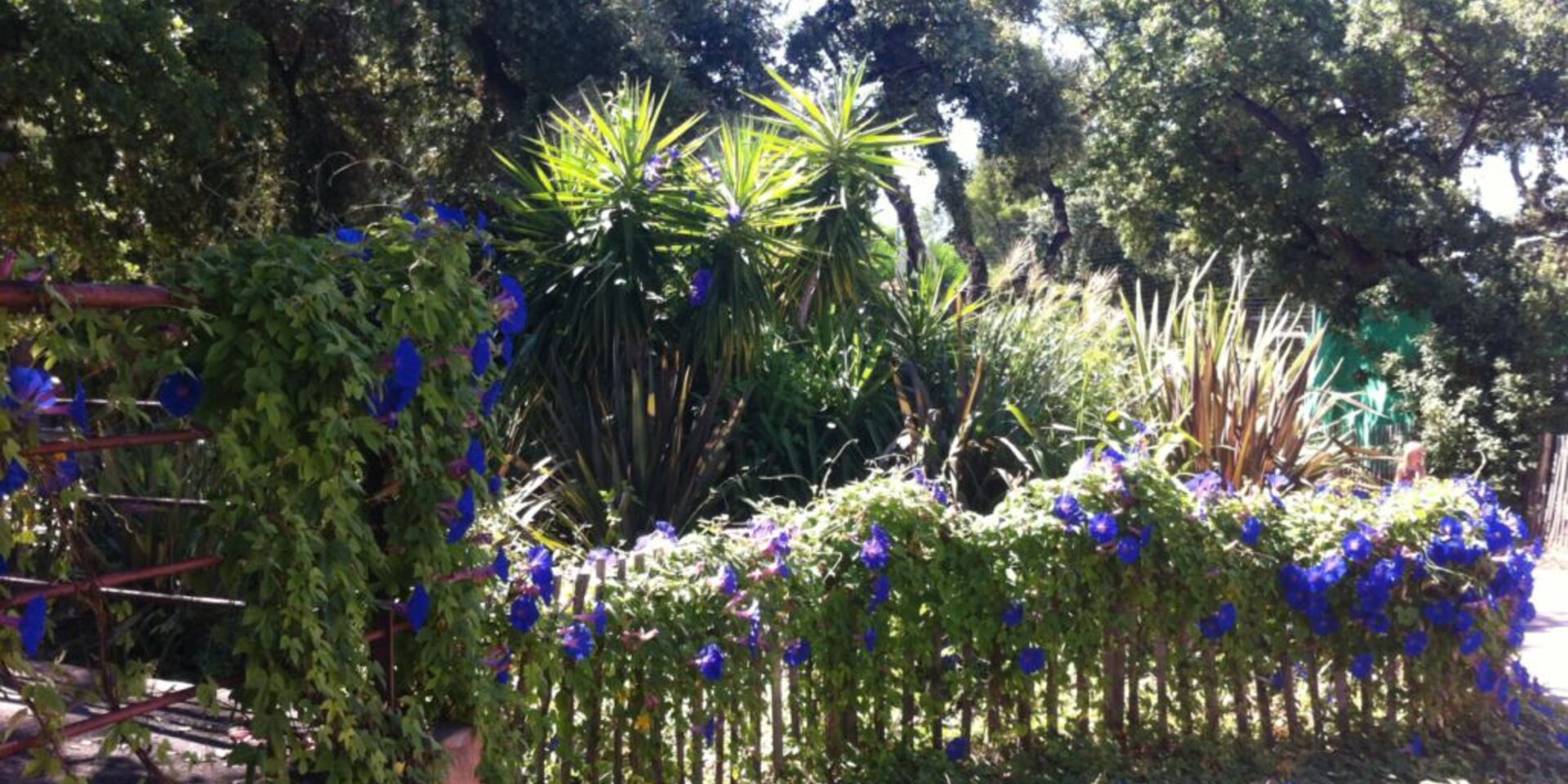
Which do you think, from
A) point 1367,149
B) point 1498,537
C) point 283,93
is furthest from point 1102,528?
point 1367,149

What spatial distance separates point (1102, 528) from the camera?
209 inches

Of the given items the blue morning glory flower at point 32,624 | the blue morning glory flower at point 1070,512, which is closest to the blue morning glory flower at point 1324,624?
the blue morning glory flower at point 1070,512

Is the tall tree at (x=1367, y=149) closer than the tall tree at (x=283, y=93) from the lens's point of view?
No

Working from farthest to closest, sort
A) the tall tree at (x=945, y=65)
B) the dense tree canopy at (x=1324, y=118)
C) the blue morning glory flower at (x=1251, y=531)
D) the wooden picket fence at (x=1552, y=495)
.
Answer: the tall tree at (x=945, y=65) < the dense tree canopy at (x=1324, y=118) < the wooden picket fence at (x=1552, y=495) < the blue morning glory flower at (x=1251, y=531)

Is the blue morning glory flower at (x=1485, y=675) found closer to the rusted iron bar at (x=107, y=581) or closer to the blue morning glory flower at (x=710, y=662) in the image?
the blue morning glory flower at (x=710, y=662)

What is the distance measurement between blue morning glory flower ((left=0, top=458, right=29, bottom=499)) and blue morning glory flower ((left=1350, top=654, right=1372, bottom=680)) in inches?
207

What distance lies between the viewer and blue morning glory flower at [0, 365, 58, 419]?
2.22 m

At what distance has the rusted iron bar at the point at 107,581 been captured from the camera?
2308 millimetres

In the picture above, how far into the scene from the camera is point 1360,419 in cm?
2144

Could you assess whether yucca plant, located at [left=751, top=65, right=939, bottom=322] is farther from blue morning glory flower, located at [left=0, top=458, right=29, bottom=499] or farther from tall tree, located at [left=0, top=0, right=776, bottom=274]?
blue morning glory flower, located at [left=0, top=458, right=29, bottom=499]

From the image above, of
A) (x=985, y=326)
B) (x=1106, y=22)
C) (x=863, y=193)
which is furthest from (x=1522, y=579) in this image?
(x=1106, y=22)

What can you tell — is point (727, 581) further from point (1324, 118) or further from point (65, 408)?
point (1324, 118)

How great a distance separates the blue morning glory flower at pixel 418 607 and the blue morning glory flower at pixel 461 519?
0.13 meters

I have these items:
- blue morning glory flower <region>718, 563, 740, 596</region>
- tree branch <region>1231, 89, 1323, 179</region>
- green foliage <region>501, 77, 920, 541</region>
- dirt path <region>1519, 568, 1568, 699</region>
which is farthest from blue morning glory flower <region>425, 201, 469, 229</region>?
tree branch <region>1231, 89, 1323, 179</region>
